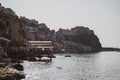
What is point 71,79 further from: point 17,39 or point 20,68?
point 17,39

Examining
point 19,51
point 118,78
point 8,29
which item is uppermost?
point 8,29

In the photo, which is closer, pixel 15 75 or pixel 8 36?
pixel 15 75

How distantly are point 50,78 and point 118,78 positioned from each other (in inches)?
635

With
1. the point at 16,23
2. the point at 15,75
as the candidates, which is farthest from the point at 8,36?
the point at 15,75

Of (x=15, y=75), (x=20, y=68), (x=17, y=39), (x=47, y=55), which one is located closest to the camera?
(x=15, y=75)

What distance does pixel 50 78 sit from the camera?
54.3m

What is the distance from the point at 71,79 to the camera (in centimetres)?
5591

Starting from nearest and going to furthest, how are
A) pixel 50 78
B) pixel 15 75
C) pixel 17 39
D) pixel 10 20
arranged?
pixel 15 75, pixel 50 78, pixel 10 20, pixel 17 39

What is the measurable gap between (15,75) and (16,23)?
6434cm

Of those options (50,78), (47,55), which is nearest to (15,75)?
(50,78)

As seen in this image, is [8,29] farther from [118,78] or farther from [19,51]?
[118,78]

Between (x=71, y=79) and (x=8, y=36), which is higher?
(x=8, y=36)

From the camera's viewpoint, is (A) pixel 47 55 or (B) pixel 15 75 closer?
(B) pixel 15 75

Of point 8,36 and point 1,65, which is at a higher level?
point 8,36
